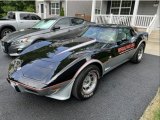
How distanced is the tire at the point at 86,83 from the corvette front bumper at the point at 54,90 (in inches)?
6.9

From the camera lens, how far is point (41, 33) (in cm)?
610

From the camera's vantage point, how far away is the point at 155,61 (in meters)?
6.20

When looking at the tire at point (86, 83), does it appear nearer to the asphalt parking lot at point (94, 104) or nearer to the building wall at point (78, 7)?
the asphalt parking lot at point (94, 104)

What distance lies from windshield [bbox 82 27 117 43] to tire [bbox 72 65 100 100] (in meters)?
1.11

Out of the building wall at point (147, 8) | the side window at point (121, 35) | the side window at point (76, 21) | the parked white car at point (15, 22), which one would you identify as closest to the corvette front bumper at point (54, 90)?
the side window at point (121, 35)

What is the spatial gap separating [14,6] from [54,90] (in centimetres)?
2247

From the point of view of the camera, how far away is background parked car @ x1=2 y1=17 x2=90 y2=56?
5473 millimetres

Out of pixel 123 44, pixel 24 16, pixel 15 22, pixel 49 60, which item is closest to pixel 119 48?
pixel 123 44

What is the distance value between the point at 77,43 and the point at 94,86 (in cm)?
110

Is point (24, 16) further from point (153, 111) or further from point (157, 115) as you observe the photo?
point (157, 115)

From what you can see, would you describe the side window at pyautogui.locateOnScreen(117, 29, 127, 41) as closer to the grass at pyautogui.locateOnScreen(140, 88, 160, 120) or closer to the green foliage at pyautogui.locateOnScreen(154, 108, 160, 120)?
the grass at pyautogui.locateOnScreen(140, 88, 160, 120)

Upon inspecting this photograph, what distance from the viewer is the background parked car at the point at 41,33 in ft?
18.0

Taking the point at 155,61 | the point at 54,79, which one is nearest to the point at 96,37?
the point at 54,79

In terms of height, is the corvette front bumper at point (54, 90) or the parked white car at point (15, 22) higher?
the parked white car at point (15, 22)
